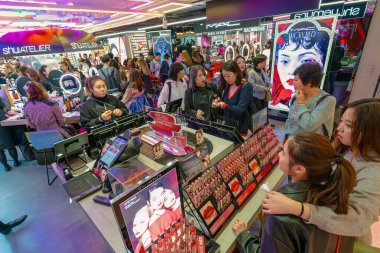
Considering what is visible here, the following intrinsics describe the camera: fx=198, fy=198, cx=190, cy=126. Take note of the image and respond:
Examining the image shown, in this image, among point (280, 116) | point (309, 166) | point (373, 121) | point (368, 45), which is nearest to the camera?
point (309, 166)

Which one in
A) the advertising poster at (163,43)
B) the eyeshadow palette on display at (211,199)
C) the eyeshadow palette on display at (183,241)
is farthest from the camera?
the advertising poster at (163,43)

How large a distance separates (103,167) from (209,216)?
93 cm

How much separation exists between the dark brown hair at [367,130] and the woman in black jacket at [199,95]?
1.87 m

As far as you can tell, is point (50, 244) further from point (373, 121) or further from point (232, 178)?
point (373, 121)

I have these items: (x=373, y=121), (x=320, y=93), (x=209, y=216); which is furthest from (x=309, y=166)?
(x=320, y=93)

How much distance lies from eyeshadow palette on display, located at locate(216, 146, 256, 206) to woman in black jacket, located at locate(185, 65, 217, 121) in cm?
143

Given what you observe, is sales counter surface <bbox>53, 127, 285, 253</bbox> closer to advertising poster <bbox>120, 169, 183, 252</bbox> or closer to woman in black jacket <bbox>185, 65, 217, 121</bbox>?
advertising poster <bbox>120, 169, 183, 252</bbox>

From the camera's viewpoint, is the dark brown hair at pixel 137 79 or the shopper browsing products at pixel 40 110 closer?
the shopper browsing products at pixel 40 110

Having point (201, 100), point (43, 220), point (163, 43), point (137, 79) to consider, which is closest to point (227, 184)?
point (201, 100)

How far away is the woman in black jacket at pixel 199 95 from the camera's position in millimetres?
2871

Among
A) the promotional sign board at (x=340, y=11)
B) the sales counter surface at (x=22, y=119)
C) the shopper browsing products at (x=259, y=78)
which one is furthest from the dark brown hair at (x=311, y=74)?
the sales counter surface at (x=22, y=119)

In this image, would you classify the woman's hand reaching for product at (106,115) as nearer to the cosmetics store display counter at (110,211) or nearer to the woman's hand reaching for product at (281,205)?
the cosmetics store display counter at (110,211)

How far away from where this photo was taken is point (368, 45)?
3.97 meters

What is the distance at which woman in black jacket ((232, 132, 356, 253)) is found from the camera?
0.88m
